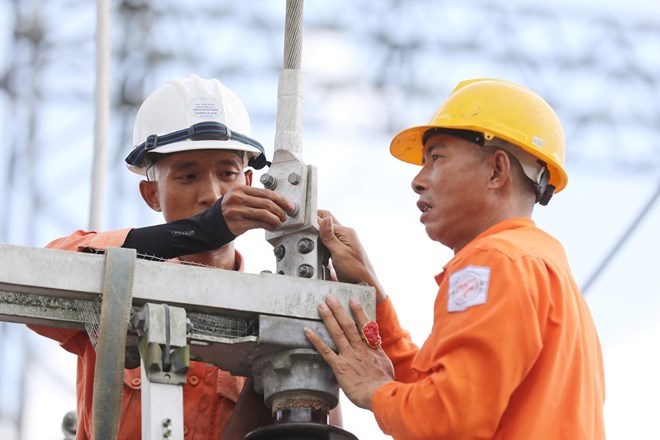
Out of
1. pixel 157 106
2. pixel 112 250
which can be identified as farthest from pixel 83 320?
pixel 157 106

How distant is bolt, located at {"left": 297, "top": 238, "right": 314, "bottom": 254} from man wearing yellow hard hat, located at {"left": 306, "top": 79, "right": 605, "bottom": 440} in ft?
0.37

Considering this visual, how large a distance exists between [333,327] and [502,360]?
52cm

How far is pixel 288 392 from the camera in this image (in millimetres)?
4703

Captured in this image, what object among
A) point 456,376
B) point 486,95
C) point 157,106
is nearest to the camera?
point 456,376

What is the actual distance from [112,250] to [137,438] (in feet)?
3.46

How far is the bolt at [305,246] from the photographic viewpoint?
498cm

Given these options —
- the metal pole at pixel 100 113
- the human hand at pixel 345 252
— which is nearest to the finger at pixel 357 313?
the human hand at pixel 345 252

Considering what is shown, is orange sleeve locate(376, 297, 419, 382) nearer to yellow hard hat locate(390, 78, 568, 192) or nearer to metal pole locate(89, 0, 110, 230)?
yellow hard hat locate(390, 78, 568, 192)

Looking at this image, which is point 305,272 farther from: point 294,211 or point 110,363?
point 110,363

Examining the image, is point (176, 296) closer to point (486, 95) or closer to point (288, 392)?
point (288, 392)

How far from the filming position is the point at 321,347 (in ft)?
15.5

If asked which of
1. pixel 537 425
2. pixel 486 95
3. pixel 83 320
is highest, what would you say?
pixel 486 95

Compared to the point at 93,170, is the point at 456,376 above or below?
below

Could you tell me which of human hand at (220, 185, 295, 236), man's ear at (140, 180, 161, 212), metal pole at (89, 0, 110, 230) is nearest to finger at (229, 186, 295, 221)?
human hand at (220, 185, 295, 236)
